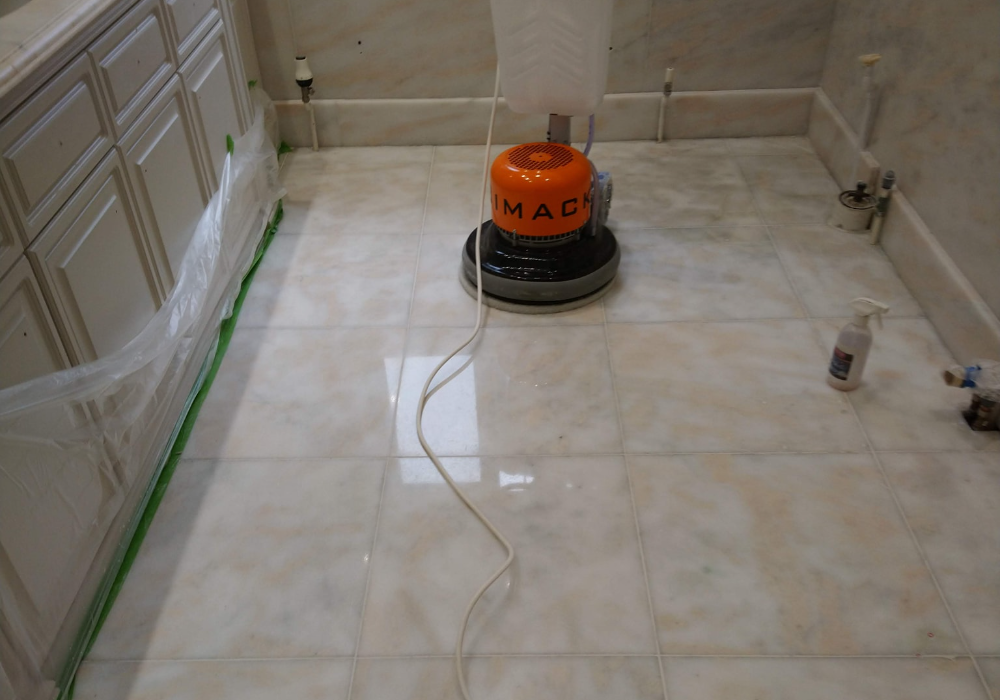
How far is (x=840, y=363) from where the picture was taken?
1831 millimetres

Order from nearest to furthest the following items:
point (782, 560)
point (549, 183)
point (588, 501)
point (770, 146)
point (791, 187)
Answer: point (782, 560) < point (588, 501) < point (549, 183) < point (791, 187) < point (770, 146)

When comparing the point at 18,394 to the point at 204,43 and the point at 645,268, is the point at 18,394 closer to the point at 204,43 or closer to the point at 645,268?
the point at 204,43

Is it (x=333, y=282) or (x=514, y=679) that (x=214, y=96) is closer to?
(x=333, y=282)

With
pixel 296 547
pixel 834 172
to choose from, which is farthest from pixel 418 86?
pixel 296 547

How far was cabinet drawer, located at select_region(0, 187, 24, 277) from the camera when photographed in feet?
4.08

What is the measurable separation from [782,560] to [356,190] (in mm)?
1779

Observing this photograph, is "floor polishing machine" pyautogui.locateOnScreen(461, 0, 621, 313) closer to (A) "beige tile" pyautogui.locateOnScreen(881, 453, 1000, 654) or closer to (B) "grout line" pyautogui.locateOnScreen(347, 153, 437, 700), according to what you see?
(B) "grout line" pyautogui.locateOnScreen(347, 153, 437, 700)

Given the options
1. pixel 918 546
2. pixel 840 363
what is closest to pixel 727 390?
pixel 840 363

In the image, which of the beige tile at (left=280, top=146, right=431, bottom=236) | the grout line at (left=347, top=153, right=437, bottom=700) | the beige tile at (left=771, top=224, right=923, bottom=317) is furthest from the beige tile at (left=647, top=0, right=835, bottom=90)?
the grout line at (left=347, top=153, right=437, bottom=700)

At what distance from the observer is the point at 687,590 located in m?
1.46

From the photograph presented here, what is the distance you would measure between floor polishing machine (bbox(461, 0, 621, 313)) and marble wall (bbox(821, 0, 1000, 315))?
30.5 inches

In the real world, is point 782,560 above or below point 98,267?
below

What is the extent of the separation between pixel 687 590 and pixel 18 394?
1.09 metres

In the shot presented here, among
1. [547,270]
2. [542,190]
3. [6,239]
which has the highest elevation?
[6,239]
